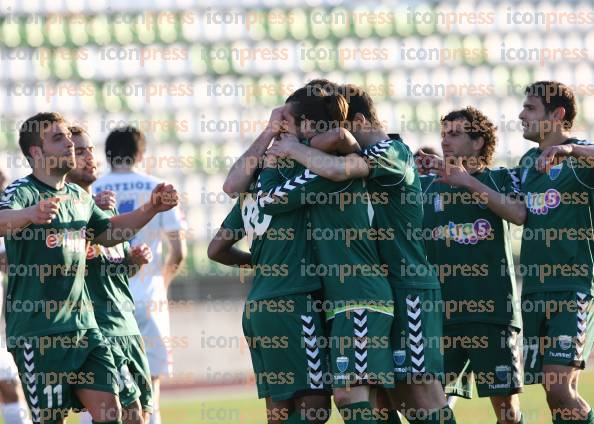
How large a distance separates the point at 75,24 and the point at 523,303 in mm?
21040

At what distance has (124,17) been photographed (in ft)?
92.4

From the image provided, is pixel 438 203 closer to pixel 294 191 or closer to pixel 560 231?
pixel 560 231

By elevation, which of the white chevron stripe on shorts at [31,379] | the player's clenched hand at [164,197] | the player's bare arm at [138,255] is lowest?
the white chevron stripe on shorts at [31,379]

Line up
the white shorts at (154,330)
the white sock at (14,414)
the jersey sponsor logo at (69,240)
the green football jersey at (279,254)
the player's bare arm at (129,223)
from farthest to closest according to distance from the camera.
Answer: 1. the white shorts at (154,330)
2. the white sock at (14,414)
3. the player's bare arm at (129,223)
4. the jersey sponsor logo at (69,240)
5. the green football jersey at (279,254)

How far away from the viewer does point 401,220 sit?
7.19m

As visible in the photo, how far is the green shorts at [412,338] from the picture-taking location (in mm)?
7055

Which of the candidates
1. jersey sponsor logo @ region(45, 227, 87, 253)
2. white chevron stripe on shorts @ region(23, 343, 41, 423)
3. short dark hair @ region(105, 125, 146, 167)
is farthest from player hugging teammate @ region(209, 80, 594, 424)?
short dark hair @ region(105, 125, 146, 167)

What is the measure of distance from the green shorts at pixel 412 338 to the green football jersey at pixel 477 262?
1.30 m

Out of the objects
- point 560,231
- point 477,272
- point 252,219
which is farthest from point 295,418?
point 560,231

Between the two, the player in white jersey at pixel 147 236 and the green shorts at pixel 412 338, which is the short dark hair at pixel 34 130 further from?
the green shorts at pixel 412 338

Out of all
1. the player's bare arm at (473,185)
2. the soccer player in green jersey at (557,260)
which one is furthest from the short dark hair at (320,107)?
the soccer player in green jersey at (557,260)

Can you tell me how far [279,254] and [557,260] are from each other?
213 centimetres

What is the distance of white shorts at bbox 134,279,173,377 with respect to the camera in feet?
32.2

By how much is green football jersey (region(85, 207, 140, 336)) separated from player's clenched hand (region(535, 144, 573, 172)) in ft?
9.39
